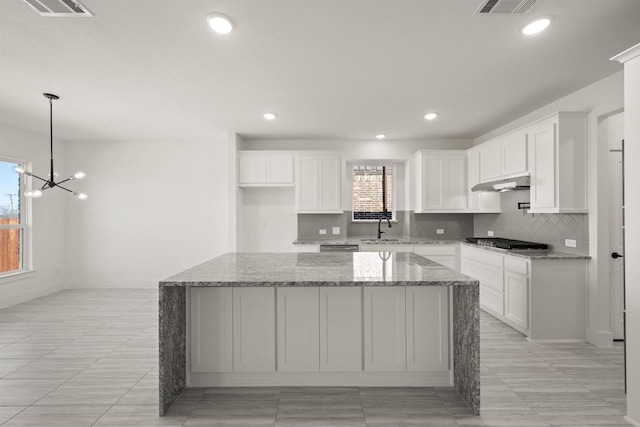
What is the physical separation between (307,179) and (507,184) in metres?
2.78

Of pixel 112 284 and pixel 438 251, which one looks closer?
pixel 438 251

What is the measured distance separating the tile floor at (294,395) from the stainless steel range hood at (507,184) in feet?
5.61

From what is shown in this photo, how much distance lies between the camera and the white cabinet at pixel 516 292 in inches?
144

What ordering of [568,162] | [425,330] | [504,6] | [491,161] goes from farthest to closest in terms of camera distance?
[491,161]
[568,162]
[425,330]
[504,6]

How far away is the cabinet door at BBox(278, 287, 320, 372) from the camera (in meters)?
2.61

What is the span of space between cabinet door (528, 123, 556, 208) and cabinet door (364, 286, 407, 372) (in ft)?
7.31

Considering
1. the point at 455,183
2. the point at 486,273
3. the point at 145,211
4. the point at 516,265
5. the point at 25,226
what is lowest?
the point at 486,273

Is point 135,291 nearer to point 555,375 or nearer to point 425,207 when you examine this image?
point 425,207

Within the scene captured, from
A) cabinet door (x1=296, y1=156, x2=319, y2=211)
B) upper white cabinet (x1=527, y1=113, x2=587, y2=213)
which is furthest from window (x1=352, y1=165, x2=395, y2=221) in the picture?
upper white cabinet (x1=527, y1=113, x2=587, y2=213)

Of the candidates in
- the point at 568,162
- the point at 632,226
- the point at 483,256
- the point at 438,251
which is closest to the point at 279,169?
the point at 438,251

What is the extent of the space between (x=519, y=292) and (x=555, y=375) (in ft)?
3.49

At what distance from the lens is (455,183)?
550cm

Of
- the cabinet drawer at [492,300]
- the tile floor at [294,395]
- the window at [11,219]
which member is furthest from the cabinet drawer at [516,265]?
the window at [11,219]

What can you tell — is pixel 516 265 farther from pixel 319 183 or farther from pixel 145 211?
pixel 145 211
